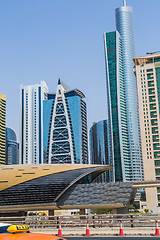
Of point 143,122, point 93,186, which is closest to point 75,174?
point 93,186

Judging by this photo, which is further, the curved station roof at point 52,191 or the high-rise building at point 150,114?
the high-rise building at point 150,114

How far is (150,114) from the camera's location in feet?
429

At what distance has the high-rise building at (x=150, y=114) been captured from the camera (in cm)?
12162

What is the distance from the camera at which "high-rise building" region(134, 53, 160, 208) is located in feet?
399

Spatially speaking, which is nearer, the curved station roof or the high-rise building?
the curved station roof

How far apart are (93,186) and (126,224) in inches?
1819

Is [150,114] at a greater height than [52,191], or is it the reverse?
[150,114]

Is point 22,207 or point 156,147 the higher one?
point 156,147

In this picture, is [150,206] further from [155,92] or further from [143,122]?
[155,92]

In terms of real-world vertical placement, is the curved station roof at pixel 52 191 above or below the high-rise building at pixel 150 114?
below

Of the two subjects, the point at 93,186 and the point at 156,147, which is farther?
the point at 156,147

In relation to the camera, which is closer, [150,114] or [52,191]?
[52,191]

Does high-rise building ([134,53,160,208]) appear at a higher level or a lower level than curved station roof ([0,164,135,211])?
higher

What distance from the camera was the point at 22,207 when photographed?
6775cm
